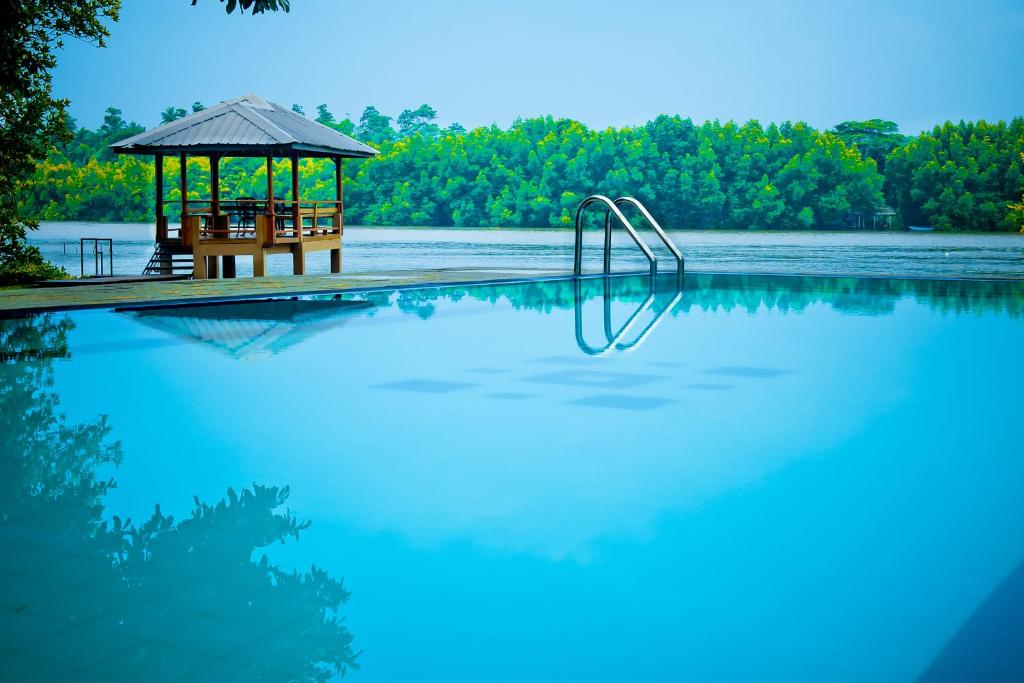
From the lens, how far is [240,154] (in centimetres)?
2006

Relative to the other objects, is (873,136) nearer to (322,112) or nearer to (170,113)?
(322,112)

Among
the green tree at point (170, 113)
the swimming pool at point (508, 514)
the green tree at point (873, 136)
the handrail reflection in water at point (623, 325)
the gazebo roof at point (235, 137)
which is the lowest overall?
the swimming pool at point (508, 514)

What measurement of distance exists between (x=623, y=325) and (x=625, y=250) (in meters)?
52.9

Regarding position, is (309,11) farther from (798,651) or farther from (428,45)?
(798,651)

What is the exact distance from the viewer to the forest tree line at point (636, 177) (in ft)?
226

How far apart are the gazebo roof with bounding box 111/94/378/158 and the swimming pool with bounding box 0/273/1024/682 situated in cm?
994

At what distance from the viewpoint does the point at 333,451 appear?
226 inches

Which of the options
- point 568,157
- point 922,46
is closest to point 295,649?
point 568,157

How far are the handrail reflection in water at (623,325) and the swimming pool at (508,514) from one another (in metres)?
0.63

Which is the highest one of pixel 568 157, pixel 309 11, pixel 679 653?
pixel 309 11

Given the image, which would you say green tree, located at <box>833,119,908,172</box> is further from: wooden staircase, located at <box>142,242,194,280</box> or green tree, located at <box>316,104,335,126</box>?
wooden staircase, located at <box>142,242,194,280</box>

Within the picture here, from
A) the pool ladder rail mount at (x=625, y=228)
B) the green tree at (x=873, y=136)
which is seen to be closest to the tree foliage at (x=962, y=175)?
the green tree at (x=873, y=136)

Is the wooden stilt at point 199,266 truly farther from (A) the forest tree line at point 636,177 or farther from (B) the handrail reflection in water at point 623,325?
(A) the forest tree line at point 636,177

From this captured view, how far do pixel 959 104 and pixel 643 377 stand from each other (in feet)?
282
